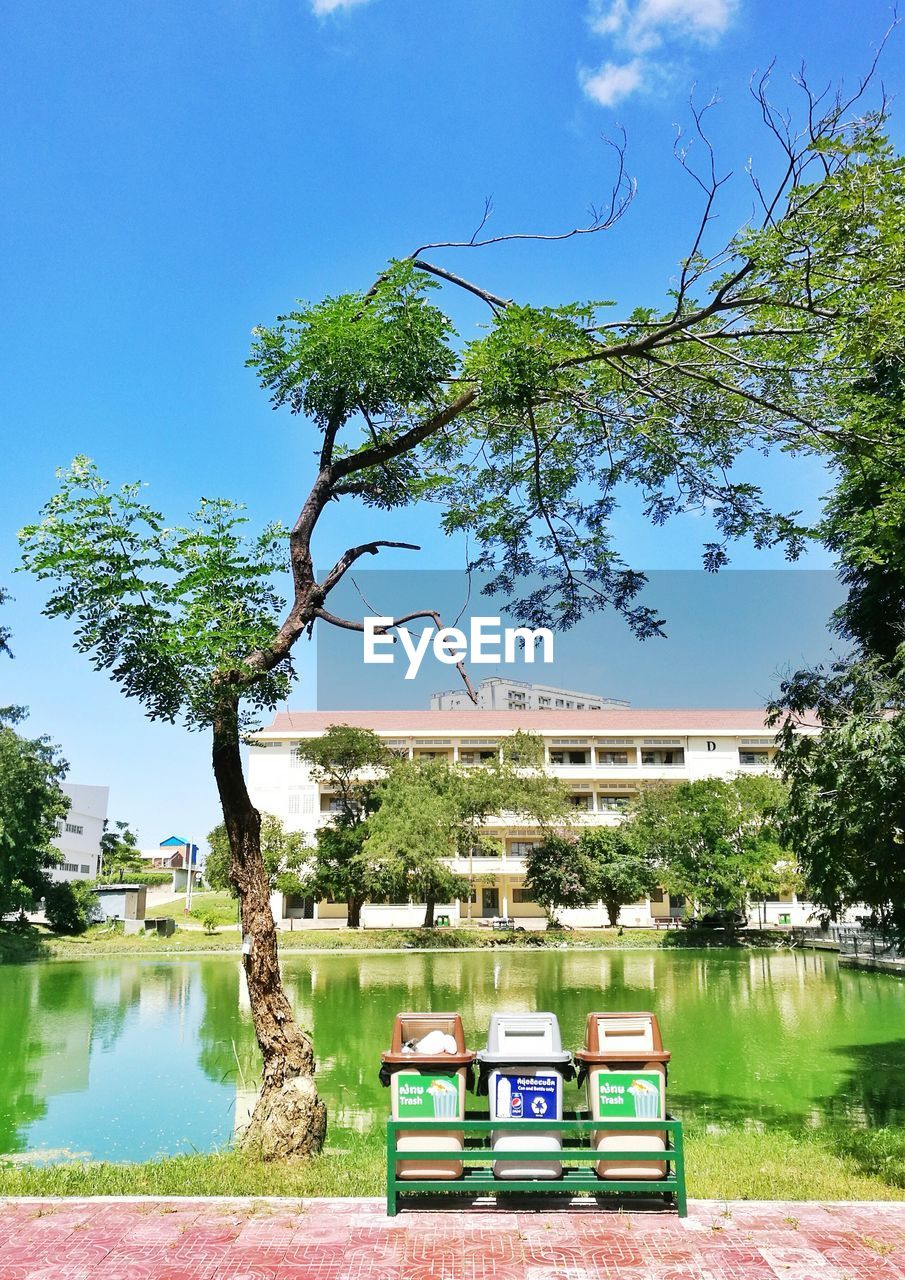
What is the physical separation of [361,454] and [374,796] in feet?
96.2

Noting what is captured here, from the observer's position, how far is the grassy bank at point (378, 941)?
30891 mm

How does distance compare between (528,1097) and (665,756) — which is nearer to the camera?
(528,1097)

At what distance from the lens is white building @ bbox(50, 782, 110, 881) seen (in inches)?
2175

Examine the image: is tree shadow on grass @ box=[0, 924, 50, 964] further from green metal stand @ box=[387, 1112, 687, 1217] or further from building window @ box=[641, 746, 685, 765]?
building window @ box=[641, 746, 685, 765]

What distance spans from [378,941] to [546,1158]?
2844cm

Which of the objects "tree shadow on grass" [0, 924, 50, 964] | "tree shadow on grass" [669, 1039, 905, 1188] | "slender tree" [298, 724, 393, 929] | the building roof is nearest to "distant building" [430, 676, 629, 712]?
the building roof

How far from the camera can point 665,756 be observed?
48.4m

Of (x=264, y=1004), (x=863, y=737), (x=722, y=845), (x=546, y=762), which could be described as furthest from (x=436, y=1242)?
(x=546, y=762)

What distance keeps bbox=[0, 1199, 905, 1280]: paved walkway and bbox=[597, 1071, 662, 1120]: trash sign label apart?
0.46 m

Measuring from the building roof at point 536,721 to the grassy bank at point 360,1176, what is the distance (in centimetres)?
3936

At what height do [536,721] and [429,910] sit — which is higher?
[536,721]

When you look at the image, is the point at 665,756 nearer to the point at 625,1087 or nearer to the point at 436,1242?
the point at 625,1087

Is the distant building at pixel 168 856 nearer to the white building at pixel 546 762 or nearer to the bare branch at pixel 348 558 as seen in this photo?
the white building at pixel 546 762

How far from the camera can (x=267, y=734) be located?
149 ft
